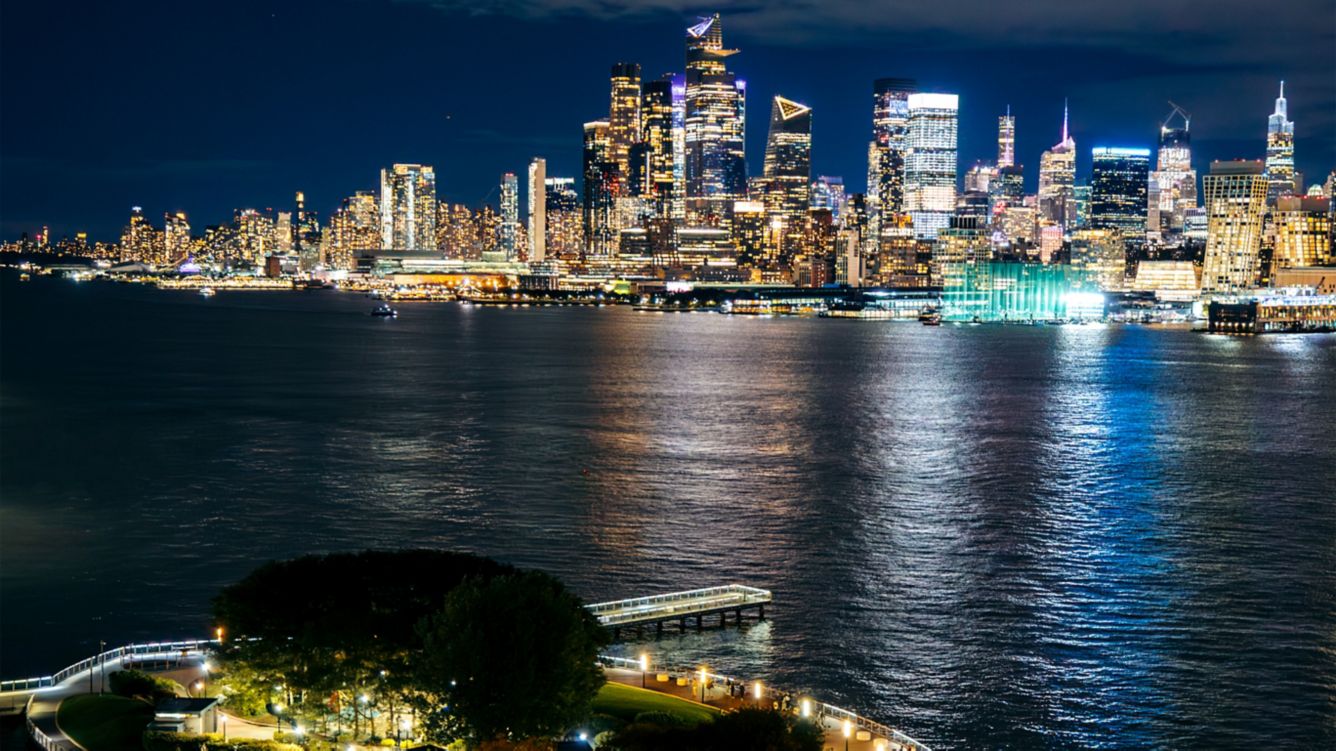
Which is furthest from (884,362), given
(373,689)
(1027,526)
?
(373,689)

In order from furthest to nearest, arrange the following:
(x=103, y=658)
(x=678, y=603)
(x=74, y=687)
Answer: (x=678, y=603)
(x=103, y=658)
(x=74, y=687)

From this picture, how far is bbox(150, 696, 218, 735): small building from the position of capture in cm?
2533

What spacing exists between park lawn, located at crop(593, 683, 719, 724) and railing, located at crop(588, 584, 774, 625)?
6.99 meters

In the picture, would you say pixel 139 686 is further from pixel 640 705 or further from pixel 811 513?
pixel 811 513

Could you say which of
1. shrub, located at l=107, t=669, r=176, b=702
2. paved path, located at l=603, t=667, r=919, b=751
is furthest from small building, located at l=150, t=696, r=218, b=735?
paved path, located at l=603, t=667, r=919, b=751

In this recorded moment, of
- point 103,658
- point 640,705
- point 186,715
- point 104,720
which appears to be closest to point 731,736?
point 640,705

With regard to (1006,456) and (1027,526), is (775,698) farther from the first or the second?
(1006,456)

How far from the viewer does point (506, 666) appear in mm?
24031

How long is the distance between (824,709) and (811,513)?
2351 centimetres

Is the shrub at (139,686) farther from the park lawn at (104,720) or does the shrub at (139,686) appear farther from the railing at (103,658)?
the railing at (103,658)

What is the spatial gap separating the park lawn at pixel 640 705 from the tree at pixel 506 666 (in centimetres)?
209

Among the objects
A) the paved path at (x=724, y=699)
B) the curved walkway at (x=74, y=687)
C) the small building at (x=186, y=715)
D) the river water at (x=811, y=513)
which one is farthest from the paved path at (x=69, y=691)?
the paved path at (x=724, y=699)

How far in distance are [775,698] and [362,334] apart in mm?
130987

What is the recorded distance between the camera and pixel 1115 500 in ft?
184
